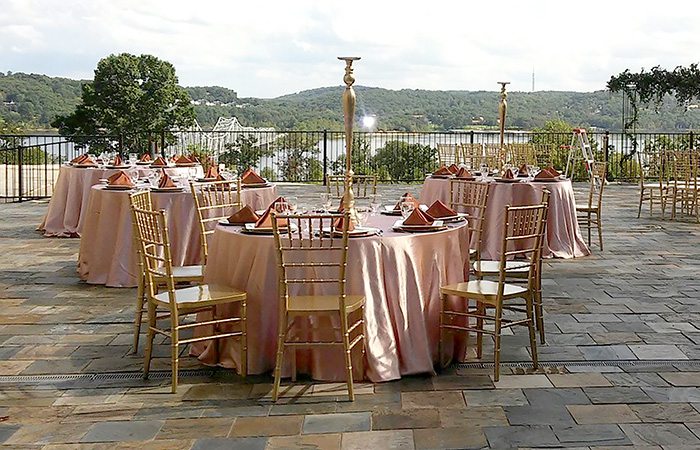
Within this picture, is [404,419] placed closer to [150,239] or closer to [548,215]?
[150,239]

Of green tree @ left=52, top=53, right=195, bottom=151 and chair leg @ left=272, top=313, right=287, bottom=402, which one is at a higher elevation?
green tree @ left=52, top=53, right=195, bottom=151

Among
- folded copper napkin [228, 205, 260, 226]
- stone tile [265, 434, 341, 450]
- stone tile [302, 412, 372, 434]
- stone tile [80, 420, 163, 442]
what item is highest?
folded copper napkin [228, 205, 260, 226]

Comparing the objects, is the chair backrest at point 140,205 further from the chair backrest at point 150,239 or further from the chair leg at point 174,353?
the chair leg at point 174,353

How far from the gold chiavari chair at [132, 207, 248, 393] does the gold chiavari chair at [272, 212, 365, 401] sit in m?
0.28

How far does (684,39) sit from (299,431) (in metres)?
16.7

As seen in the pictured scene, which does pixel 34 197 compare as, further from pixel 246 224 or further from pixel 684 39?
pixel 684 39

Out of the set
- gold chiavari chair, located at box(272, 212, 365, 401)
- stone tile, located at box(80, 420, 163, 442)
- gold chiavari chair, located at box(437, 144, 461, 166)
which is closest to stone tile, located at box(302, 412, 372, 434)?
gold chiavari chair, located at box(272, 212, 365, 401)

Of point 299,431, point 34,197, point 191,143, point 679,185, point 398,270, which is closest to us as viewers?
point 299,431

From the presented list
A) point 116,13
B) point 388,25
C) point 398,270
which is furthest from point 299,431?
point 116,13

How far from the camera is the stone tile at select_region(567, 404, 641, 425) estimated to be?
398 cm

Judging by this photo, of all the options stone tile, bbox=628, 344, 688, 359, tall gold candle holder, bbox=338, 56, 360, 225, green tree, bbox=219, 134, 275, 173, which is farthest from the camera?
green tree, bbox=219, 134, 275, 173

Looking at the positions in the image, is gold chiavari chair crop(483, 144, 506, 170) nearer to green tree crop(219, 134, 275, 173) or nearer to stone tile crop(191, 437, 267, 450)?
green tree crop(219, 134, 275, 173)

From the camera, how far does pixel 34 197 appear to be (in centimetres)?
1372

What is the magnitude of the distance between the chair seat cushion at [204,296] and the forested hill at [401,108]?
379 inches
